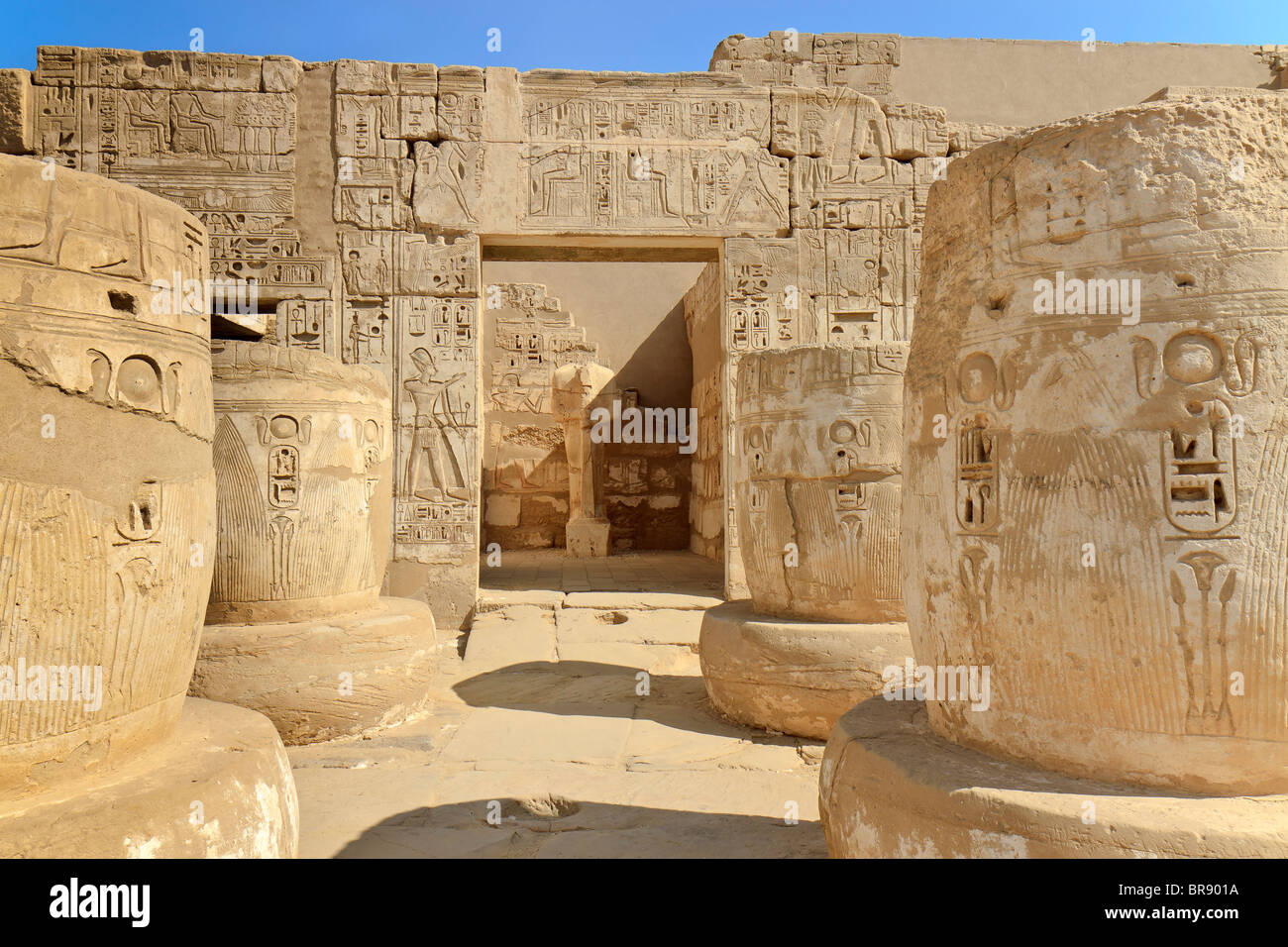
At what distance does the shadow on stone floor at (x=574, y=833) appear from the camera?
2.92m

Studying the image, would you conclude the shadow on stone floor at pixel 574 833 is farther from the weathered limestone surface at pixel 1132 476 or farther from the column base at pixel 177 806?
the weathered limestone surface at pixel 1132 476

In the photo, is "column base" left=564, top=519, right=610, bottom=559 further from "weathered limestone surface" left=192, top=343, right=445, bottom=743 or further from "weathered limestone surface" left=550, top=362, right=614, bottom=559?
"weathered limestone surface" left=192, top=343, right=445, bottom=743

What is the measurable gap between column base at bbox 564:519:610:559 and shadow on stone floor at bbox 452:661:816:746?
475 cm

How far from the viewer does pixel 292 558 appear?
4152mm

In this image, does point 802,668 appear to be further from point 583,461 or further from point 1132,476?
point 583,461

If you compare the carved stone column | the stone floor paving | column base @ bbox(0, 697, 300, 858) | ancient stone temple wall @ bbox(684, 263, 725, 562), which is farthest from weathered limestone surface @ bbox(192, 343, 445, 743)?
ancient stone temple wall @ bbox(684, 263, 725, 562)

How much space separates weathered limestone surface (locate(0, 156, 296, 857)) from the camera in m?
1.84

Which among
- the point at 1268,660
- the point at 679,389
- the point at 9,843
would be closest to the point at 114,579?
the point at 9,843

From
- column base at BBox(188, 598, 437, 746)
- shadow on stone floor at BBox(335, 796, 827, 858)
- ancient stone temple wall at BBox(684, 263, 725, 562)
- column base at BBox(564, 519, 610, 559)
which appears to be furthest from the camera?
column base at BBox(564, 519, 610, 559)

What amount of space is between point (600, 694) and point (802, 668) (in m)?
1.44

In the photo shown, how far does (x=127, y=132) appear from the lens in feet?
23.9

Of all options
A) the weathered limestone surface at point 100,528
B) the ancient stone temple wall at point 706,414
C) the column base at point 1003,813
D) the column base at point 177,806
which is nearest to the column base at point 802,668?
the column base at point 1003,813

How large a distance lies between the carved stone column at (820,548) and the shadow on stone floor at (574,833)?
1.05 m

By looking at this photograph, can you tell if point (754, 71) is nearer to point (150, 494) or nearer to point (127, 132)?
point (127, 132)
